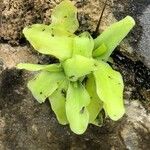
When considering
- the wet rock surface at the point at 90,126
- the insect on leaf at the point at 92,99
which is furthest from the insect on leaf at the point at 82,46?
the wet rock surface at the point at 90,126

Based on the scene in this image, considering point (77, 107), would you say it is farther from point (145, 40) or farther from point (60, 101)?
point (145, 40)

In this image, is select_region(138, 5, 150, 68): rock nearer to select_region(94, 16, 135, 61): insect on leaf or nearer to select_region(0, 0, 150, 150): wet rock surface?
select_region(0, 0, 150, 150): wet rock surface

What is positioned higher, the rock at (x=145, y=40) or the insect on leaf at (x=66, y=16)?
the insect on leaf at (x=66, y=16)

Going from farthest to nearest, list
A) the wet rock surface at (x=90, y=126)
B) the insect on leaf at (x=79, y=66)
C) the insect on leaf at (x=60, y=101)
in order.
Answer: the wet rock surface at (x=90, y=126) < the insect on leaf at (x=60, y=101) < the insect on leaf at (x=79, y=66)

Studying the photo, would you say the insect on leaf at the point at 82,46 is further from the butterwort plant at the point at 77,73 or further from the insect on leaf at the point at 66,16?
the insect on leaf at the point at 66,16

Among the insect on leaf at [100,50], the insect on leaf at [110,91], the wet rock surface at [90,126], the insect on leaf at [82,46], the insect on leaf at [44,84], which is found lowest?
the wet rock surface at [90,126]

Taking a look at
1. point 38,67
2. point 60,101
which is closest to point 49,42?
point 38,67

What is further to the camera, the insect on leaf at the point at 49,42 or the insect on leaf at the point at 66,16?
the insect on leaf at the point at 66,16

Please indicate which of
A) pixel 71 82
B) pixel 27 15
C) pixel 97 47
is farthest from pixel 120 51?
pixel 27 15
